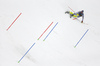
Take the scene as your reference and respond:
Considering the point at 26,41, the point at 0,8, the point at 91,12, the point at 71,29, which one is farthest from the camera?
the point at 91,12

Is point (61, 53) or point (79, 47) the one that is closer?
point (61, 53)

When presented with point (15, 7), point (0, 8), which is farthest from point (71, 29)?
point (0, 8)

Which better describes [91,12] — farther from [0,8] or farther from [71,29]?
[0,8]

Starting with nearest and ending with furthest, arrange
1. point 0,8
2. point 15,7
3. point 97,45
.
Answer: point 0,8, point 15,7, point 97,45

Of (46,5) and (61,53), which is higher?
(46,5)

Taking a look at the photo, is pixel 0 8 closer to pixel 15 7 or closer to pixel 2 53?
pixel 15 7

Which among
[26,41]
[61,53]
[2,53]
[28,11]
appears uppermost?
[28,11]
